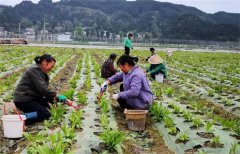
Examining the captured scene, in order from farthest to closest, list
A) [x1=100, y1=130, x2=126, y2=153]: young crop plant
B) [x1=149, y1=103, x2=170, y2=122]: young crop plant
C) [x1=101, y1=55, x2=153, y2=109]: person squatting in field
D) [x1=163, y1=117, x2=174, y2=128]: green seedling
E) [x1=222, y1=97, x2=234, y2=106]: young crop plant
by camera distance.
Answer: [x1=222, y1=97, x2=234, y2=106]: young crop plant
[x1=149, y1=103, x2=170, y2=122]: young crop plant
[x1=101, y1=55, x2=153, y2=109]: person squatting in field
[x1=163, y1=117, x2=174, y2=128]: green seedling
[x1=100, y1=130, x2=126, y2=153]: young crop plant

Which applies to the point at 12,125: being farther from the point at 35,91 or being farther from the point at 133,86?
the point at 133,86

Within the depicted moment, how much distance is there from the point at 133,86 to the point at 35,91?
1847 millimetres

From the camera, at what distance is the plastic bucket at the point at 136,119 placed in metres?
6.89

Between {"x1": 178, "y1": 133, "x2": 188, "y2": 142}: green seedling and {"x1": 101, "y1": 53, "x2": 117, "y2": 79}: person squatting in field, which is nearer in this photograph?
{"x1": 178, "y1": 133, "x2": 188, "y2": 142}: green seedling

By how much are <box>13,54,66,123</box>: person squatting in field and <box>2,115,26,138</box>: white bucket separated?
0.86m

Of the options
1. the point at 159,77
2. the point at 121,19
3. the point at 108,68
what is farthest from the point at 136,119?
the point at 121,19

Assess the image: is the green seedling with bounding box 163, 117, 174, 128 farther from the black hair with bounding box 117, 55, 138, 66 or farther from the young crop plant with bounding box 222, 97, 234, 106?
the young crop plant with bounding box 222, 97, 234, 106

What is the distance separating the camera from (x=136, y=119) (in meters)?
6.92

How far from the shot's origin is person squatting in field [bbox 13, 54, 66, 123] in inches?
271

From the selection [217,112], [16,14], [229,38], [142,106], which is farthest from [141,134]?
[16,14]

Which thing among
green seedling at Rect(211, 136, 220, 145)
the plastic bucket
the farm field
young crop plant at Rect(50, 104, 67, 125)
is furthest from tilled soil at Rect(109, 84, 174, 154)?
young crop plant at Rect(50, 104, 67, 125)

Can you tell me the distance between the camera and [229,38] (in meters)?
126

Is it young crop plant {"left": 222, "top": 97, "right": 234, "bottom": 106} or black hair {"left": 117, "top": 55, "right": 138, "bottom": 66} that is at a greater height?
black hair {"left": 117, "top": 55, "right": 138, "bottom": 66}

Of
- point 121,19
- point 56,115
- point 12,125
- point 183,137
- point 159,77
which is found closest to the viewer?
point 12,125
